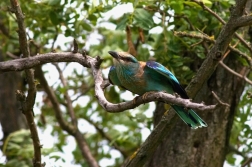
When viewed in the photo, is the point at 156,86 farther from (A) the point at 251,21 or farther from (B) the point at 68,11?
(B) the point at 68,11

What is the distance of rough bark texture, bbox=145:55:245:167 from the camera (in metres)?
4.51

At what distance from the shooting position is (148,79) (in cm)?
358

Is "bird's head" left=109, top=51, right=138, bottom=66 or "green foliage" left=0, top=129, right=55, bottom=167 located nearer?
"bird's head" left=109, top=51, right=138, bottom=66

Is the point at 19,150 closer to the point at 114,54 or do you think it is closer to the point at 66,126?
the point at 66,126

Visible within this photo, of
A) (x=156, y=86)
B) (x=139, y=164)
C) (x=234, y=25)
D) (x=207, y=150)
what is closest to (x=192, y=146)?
(x=207, y=150)

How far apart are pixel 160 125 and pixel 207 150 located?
0.88 m

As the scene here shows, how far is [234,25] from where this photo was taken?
3.32 meters

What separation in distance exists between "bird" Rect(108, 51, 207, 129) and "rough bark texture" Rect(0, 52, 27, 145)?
293 cm

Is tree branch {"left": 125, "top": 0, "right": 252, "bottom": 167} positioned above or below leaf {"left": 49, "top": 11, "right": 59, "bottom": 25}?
below

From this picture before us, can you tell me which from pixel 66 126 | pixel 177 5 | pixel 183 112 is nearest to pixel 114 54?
pixel 183 112

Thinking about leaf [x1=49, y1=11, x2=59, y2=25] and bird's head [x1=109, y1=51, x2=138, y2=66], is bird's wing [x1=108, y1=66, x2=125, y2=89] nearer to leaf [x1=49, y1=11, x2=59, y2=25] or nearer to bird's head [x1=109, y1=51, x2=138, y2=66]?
bird's head [x1=109, y1=51, x2=138, y2=66]

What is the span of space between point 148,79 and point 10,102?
3214 millimetres

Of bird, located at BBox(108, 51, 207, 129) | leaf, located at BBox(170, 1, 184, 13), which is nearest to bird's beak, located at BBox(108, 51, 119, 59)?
bird, located at BBox(108, 51, 207, 129)

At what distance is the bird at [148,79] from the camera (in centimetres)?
352
